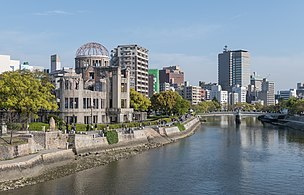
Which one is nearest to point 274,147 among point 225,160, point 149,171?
point 225,160

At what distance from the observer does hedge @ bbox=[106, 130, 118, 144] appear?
62312mm

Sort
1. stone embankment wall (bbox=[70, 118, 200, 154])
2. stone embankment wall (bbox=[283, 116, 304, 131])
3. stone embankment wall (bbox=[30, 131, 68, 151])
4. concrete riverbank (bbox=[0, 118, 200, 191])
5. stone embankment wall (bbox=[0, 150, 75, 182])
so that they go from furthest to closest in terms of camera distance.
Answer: stone embankment wall (bbox=[283, 116, 304, 131])
stone embankment wall (bbox=[70, 118, 200, 154])
stone embankment wall (bbox=[30, 131, 68, 151])
concrete riverbank (bbox=[0, 118, 200, 191])
stone embankment wall (bbox=[0, 150, 75, 182])

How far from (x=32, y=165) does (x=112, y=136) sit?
22.2 m

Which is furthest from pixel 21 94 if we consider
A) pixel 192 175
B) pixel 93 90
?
pixel 93 90

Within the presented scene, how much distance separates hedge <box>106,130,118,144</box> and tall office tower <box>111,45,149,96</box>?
325 ft

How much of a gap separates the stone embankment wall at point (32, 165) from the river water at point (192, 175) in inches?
108

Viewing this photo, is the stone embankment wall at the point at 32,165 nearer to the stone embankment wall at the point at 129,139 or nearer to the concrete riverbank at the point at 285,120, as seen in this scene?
the stone embankment wall at the point at 129,139

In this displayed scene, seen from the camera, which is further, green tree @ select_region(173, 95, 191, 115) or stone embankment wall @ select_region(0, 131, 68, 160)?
green tree @ select_region(173, 95, 191, 115)

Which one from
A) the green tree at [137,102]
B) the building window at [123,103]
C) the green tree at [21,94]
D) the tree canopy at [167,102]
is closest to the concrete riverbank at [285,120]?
the tree canopy at [167,102]

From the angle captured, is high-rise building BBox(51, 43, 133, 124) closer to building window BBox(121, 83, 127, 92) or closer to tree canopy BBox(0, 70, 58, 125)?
building window BBox(121, 83, 127, 92)

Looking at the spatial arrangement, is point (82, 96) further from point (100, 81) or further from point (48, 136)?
point (48, 136)

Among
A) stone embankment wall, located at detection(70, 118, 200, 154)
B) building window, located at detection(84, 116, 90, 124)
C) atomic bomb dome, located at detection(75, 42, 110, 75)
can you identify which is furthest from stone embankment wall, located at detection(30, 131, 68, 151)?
atomic bomb dome, located at detection(75, 42, 110, 75)

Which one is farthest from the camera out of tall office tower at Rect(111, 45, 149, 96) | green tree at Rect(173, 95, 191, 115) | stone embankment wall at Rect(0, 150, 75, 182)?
tall office tower at Rect(111, 45, 149, 96)

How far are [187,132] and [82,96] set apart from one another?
30548 millimetres
